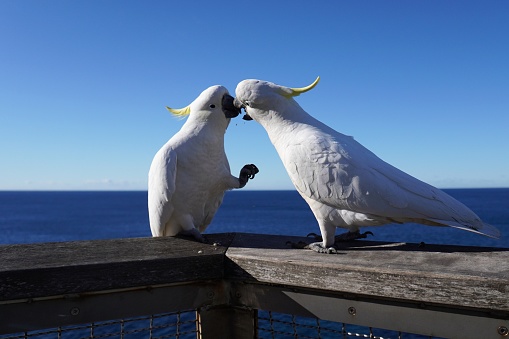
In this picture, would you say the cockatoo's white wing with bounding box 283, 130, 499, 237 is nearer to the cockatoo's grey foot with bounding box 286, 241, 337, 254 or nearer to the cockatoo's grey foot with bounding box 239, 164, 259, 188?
the cockatoo's grey foot with bounding box 286, 241, 337, 254

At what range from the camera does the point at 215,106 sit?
3375 mm

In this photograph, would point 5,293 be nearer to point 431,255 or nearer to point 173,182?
point 173,182

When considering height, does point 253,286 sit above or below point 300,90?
below

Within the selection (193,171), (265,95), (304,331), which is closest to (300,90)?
(265,95)

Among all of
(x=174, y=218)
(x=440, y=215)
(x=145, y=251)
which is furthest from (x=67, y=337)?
(x=440, y=215)

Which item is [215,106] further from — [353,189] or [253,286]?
[253,286]

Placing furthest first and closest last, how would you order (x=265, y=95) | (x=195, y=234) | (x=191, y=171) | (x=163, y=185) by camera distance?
(x=191, y=171), (x=163, y=185), (x=195, y=234), (x=265, y=95)

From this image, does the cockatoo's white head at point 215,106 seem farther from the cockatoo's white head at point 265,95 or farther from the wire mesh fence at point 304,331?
the wire mesh fence at point 304,331

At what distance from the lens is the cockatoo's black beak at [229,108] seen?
11.0 ft

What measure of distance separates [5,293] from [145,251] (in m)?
0.71

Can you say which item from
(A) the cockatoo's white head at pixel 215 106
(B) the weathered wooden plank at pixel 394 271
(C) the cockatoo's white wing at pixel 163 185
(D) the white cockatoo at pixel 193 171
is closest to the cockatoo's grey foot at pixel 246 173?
(D) the white cockatoo at pixel 193 171

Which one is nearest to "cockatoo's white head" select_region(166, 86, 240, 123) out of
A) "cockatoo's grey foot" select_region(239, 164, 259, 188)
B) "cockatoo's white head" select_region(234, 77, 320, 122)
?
"cockatoo's white head" select_region(234, 77, 320, 122)

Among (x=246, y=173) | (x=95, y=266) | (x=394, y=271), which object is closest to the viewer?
(x=394, y=271)

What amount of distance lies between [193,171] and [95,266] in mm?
1432
